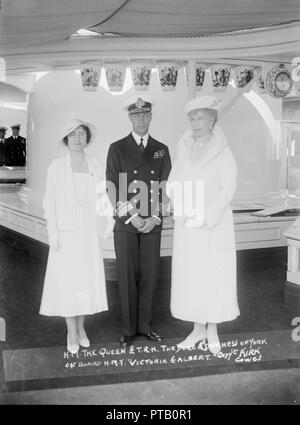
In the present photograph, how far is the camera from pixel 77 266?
3.10 meters

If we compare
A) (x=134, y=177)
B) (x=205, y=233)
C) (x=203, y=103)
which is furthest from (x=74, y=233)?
(x=203, y=103)

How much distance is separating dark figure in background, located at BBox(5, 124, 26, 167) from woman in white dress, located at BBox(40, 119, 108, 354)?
0.29 metres

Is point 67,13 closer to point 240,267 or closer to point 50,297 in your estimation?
point 50,297

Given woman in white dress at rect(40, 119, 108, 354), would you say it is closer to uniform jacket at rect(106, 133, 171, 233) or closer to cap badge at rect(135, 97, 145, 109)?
uniform jacket at rect(106, 133, 171, 233)

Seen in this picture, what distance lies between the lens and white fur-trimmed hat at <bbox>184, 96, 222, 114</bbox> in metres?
2.98

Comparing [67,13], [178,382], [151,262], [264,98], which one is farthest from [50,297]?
[264,98]

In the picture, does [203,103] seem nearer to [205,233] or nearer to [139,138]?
[139,138]

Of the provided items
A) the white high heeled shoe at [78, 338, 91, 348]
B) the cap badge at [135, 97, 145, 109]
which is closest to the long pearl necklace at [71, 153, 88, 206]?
the cap badge at [135, 97, 145, 109]

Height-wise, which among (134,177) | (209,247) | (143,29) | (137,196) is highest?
(143,29)

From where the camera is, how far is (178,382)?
302cm

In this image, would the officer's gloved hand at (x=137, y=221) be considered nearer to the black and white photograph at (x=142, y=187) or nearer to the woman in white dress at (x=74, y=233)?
the black and white photograph at (x=142, y=187)

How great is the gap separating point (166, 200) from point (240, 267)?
6.32 feet

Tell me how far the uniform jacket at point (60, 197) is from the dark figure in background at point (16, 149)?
29cm

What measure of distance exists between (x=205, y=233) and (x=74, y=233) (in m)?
0.82
